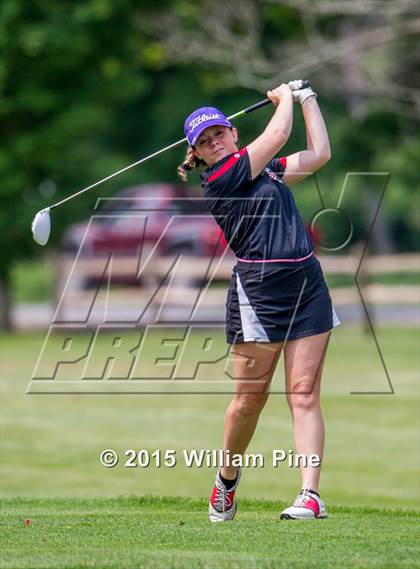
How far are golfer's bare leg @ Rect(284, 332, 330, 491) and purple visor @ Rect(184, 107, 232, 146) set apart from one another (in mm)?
1085

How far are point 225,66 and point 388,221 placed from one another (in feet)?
42.6

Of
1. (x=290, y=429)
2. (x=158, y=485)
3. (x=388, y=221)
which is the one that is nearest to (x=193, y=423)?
(x=290, y=429)

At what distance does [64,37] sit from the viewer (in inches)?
856

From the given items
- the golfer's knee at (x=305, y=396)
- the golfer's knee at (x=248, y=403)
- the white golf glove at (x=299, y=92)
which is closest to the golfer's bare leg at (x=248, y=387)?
the golfer's knee at (x=248, y=403)

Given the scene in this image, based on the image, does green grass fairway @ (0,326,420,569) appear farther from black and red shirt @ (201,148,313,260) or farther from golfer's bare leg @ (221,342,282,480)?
black and red shirt @ (201,148,313,260)

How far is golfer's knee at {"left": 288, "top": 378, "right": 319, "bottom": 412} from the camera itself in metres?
6.38

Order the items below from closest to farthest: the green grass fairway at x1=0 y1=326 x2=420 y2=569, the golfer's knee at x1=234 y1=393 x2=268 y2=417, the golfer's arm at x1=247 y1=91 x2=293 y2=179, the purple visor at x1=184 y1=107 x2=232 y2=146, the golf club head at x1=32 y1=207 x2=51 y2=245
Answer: the green grass fairway at x1=0 y1=326 x2=420 y2=569, the golfer's arm at x1=247 y1=91 x2=293 y2=179, the purple visor at x1=184 y1=107 x2=232 y2=146, the golfer's knee at x1=234 y1=393 x2=268 y2=417, the golf club head at x1=32 y1=207 x2=51 y2=245

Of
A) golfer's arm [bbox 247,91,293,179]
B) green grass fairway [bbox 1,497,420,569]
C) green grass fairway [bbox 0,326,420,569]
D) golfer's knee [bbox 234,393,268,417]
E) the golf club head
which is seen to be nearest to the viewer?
green grass fairway [bbox 1,497,420,569]

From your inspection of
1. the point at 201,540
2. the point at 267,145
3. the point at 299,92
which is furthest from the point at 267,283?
the point at 201,540

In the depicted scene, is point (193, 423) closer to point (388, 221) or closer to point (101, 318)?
point (101, 318)

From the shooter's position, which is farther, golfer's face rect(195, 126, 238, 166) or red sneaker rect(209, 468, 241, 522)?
red sneaker rect(209, 468, 241, 522)

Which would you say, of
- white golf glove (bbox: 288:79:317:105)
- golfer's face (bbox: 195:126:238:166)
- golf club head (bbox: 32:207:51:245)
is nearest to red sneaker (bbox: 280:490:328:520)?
golfer's face (bbox: 195:126:238:166)

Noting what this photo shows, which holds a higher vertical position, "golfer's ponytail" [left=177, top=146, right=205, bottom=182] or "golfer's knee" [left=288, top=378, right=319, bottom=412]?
"golfer's ponytail" [left=177, top=146, right=205, bottom=182]

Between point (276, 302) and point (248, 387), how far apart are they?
446mm
